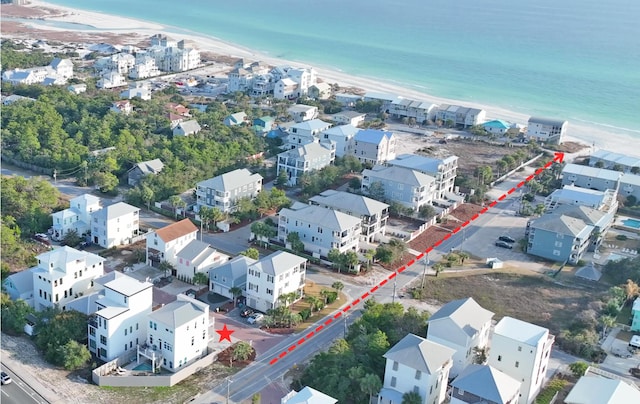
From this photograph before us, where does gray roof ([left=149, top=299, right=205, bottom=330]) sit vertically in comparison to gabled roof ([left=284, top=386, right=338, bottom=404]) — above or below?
above

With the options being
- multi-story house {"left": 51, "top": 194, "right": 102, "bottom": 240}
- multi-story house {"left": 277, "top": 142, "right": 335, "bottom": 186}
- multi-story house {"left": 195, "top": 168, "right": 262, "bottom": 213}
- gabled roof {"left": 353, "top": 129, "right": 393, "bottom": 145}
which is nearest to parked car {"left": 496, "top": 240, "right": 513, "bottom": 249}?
multi-story house {"left": 277, "top": 142, "right": 335, "bottom": 186}

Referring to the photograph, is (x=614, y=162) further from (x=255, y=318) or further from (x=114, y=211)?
(x=114, y=211)

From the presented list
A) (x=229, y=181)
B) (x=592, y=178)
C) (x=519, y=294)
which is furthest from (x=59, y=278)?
(x=592, y=178)

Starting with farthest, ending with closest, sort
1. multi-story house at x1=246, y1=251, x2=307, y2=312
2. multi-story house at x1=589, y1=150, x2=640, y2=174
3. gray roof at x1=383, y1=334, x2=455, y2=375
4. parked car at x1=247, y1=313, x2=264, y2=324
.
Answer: multi-story house at x1=589, y1=150, x2=640, y2=174 → multi-story house at x1=246, y1=251, x2=307, y2=312 → parked car at x1=247, y1=313, x2=264, y2=324 → gray roof at x1=383, y1=334, x2=455, y2=375

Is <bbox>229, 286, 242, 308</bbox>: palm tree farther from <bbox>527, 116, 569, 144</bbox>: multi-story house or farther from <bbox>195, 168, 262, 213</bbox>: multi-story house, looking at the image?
<bbox>527, 116, 569, 144</bbox>: multi-story house

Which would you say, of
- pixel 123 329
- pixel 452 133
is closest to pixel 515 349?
pixel 123 329

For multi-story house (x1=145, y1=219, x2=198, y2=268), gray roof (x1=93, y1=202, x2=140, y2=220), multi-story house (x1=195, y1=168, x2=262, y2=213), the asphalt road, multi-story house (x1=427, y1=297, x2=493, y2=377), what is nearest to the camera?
the asphalt road

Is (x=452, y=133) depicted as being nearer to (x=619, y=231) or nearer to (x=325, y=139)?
(x=325, y=139)
